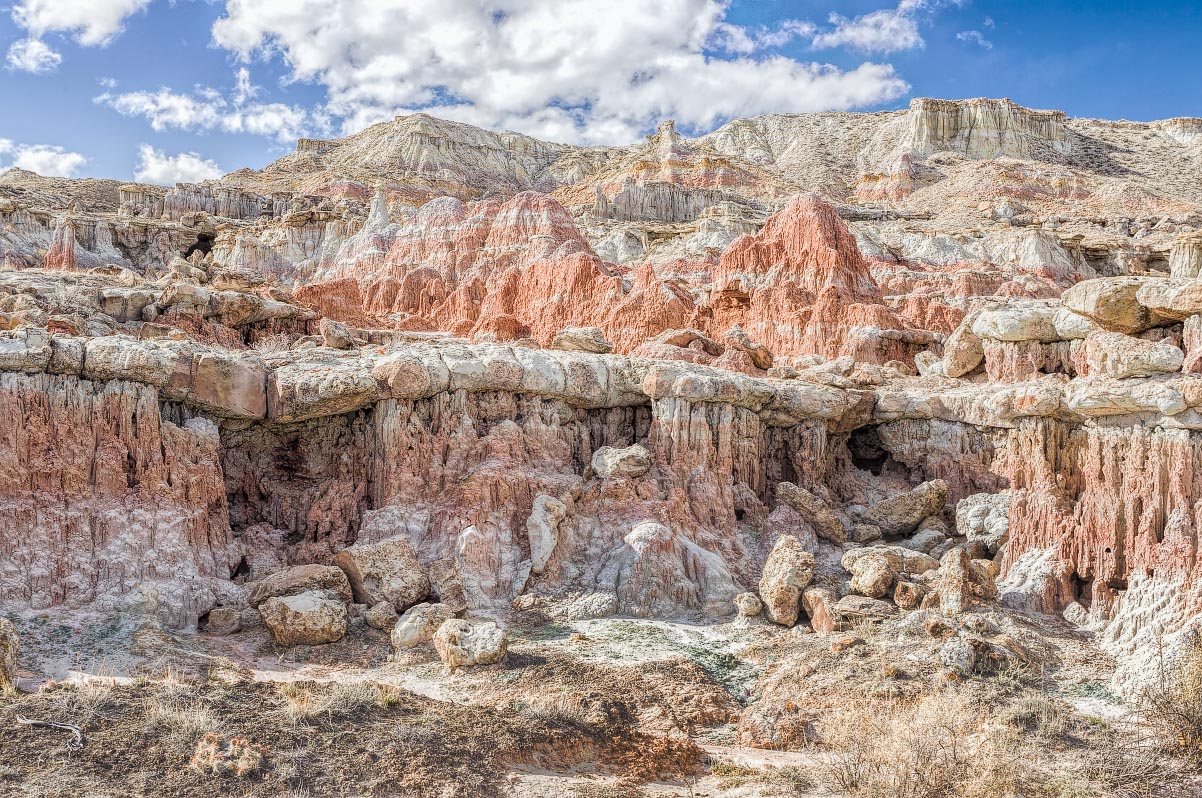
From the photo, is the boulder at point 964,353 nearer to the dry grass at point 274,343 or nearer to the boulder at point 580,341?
the boulder at point 580,341

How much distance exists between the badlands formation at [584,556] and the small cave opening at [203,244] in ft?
100

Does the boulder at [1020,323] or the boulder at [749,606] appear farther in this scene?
the boulder at [1020,323]

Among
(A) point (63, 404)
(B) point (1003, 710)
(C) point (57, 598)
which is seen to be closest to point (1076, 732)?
(B) point (1003, 710)

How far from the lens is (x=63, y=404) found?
13656 millimetres

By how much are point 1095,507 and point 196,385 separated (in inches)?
558

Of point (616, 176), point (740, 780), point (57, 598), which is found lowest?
point (740, 780)

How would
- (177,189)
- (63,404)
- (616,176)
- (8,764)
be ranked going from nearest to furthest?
(8,764) → (63,404) → (177,189) → (616,176)

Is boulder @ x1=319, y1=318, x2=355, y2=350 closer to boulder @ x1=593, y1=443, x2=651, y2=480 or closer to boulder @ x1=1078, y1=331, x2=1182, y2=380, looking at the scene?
boulder @ x1=593, y1=443, x2=651, y2=480

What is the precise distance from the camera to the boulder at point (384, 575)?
13641mm

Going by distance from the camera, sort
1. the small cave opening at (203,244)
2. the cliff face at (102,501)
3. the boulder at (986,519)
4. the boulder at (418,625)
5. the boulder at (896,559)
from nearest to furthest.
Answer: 1. the boulder at (418,625)
2. the cliff face at (102,501)
3. the boulder at (896,559)
4. the boulder at (986,519)
5. the small cave opening at (203,244)

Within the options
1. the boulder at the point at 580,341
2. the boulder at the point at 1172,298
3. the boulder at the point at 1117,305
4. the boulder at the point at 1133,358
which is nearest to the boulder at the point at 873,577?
the boulder at the point at 1133,358

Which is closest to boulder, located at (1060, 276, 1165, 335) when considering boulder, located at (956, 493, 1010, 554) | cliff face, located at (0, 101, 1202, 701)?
cliff face, located at (0, 101, 1202, 701)

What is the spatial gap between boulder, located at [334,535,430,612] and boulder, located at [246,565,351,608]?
0.66ft

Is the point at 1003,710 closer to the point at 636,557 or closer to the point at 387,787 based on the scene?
the point at 636,557
